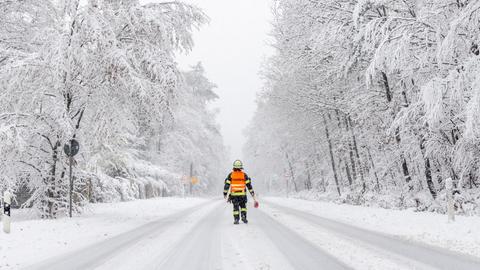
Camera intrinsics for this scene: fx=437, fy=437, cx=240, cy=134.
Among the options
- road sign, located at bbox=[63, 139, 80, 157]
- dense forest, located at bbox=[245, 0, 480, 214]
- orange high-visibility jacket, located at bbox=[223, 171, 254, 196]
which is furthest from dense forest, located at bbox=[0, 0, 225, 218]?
dense forest, located at bbox=[245, 0, 480, 214]

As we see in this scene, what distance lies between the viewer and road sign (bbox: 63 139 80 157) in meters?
13.7

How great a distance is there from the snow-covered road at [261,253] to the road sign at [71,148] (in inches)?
185

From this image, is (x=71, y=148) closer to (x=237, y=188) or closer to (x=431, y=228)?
(x=237, y=188)

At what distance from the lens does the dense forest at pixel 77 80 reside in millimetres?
13062

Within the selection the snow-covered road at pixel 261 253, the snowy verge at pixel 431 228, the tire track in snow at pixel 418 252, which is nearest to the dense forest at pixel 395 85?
the snowy verge at pixel 431 228

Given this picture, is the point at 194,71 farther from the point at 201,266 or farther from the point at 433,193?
the point at 201,266

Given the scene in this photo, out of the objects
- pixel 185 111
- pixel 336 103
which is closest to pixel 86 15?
pixel 336 103

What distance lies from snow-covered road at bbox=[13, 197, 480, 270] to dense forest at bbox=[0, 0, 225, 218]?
17.8 feet

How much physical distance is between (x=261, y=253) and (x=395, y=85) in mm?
13294

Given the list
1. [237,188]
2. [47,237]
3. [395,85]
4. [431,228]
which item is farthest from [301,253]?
[395,85]

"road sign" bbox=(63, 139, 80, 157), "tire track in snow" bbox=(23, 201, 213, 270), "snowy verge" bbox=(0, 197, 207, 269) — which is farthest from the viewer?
"road sign" bbox=(63, 139, 80, 157)

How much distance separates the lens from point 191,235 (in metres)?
10.1

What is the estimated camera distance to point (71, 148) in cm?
1375

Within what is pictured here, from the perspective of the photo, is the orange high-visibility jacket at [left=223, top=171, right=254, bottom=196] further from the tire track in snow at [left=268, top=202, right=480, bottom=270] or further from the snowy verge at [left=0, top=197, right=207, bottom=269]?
the tire track in snow at [left=268, top=202, right=480, bottom=270]
